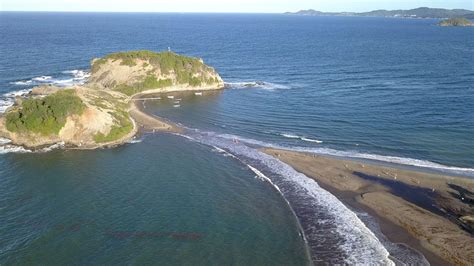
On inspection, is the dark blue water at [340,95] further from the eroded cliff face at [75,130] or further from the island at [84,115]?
the eroded cliff face at [75,130]

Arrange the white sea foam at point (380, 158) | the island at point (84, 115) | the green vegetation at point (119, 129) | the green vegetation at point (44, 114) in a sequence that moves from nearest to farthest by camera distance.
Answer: the white sea foam at point (380, 158) → the green vegetation at point (44, 114) → the island at point (84, 115) → the green vegetation at point (119, 129)

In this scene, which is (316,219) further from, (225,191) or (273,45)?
(273,45)

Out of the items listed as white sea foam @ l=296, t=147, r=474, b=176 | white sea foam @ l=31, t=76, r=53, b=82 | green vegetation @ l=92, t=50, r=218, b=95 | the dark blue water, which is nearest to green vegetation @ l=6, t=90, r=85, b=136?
the dark blue water

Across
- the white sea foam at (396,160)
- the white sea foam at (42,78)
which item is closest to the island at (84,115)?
the white sea foam at (42,78)

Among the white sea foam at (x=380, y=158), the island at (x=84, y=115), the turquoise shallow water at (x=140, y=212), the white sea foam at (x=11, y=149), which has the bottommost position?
the turquoise shallow water at (x=140, y=212)

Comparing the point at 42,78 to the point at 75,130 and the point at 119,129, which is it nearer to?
the point at 75,130

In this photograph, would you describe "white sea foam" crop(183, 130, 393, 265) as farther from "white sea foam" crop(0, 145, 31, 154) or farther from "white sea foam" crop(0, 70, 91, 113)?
"white sea foam" crop(0, 70, 91, 113)
